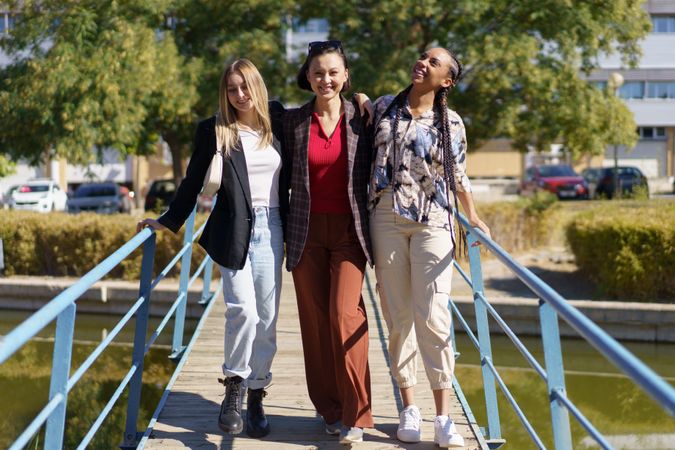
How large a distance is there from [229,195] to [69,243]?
9.28 meters

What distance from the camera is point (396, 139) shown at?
12.9 feet

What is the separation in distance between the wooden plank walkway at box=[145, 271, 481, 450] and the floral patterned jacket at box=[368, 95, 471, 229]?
107 cm

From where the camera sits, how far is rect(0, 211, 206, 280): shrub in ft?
40.7

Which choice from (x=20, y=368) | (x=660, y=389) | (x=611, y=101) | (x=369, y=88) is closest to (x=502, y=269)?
(x=369, y=88)

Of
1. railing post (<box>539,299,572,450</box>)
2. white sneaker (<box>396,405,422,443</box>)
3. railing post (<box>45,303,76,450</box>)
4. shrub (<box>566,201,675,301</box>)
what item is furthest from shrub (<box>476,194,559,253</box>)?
railing post (<box>45,303,76,450</box>)

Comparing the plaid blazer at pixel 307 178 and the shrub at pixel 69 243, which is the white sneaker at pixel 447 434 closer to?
the plaid blazer at pixel 307 178

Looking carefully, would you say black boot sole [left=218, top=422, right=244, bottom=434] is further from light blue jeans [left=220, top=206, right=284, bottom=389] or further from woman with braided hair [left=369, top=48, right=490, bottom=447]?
woman with braided hair [left=369, top=48, right=490, bottom=447]

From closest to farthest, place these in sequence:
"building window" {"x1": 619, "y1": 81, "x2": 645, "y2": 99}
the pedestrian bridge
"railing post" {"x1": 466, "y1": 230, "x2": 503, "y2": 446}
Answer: the pedestrian bridge
"railing post" {"x1": 466, "y1": 230, "x2": 503, "y2": 446}
"building window" {"x1": 619, "y1": 81, "x2": 645, "y2": 99}

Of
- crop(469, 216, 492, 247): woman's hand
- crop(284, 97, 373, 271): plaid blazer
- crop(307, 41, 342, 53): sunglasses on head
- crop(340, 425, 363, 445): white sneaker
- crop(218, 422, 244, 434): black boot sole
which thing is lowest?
crop(218, 422, 244, 434): black boot sole

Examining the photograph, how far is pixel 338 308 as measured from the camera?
4039mm

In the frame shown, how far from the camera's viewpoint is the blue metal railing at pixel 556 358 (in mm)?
2059

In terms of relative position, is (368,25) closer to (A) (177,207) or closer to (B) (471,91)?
(B) (471,91)

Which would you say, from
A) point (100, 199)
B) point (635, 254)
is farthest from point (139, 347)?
point (100, 199)

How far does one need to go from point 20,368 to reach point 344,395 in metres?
6.29
